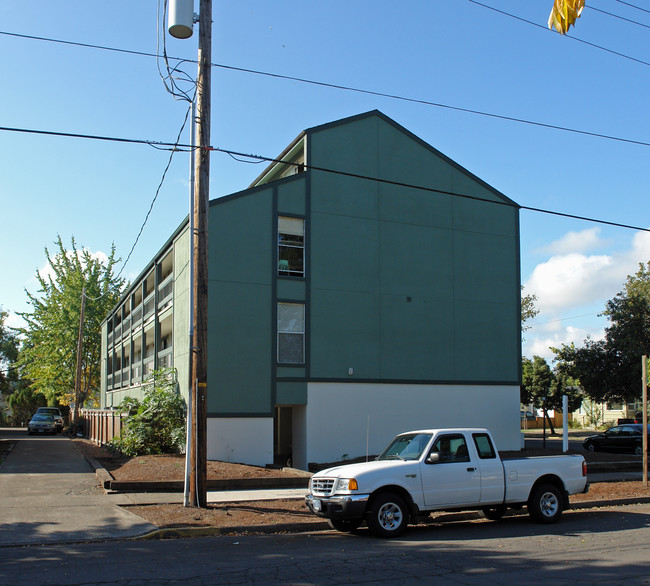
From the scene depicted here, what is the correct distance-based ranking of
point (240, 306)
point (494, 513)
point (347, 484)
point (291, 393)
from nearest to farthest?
point (347, 484)
point (494, 513)
point (240, 306)
point (291, 393)

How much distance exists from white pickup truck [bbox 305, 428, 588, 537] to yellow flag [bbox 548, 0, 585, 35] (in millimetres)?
6690

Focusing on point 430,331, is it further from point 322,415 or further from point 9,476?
point 9,476

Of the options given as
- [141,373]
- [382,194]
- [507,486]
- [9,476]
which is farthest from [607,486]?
[141,373]

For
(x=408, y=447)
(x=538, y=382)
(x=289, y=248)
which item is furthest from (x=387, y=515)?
(x=538, y=382)

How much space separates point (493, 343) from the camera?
2583 cm

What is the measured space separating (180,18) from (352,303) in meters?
12.8

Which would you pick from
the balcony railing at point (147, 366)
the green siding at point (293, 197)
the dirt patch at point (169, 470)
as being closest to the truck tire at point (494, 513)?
the dirt patch at point (169, 470)

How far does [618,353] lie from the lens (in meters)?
42.1

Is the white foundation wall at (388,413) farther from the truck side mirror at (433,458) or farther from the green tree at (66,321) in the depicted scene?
the green tree at (66,321)

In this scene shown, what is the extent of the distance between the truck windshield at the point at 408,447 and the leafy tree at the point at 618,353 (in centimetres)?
3286

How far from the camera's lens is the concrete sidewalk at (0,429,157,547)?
10.8m

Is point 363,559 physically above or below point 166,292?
below

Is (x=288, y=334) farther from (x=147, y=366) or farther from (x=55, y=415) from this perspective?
(x=55, y=415)

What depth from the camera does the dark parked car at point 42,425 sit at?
4600 cm
